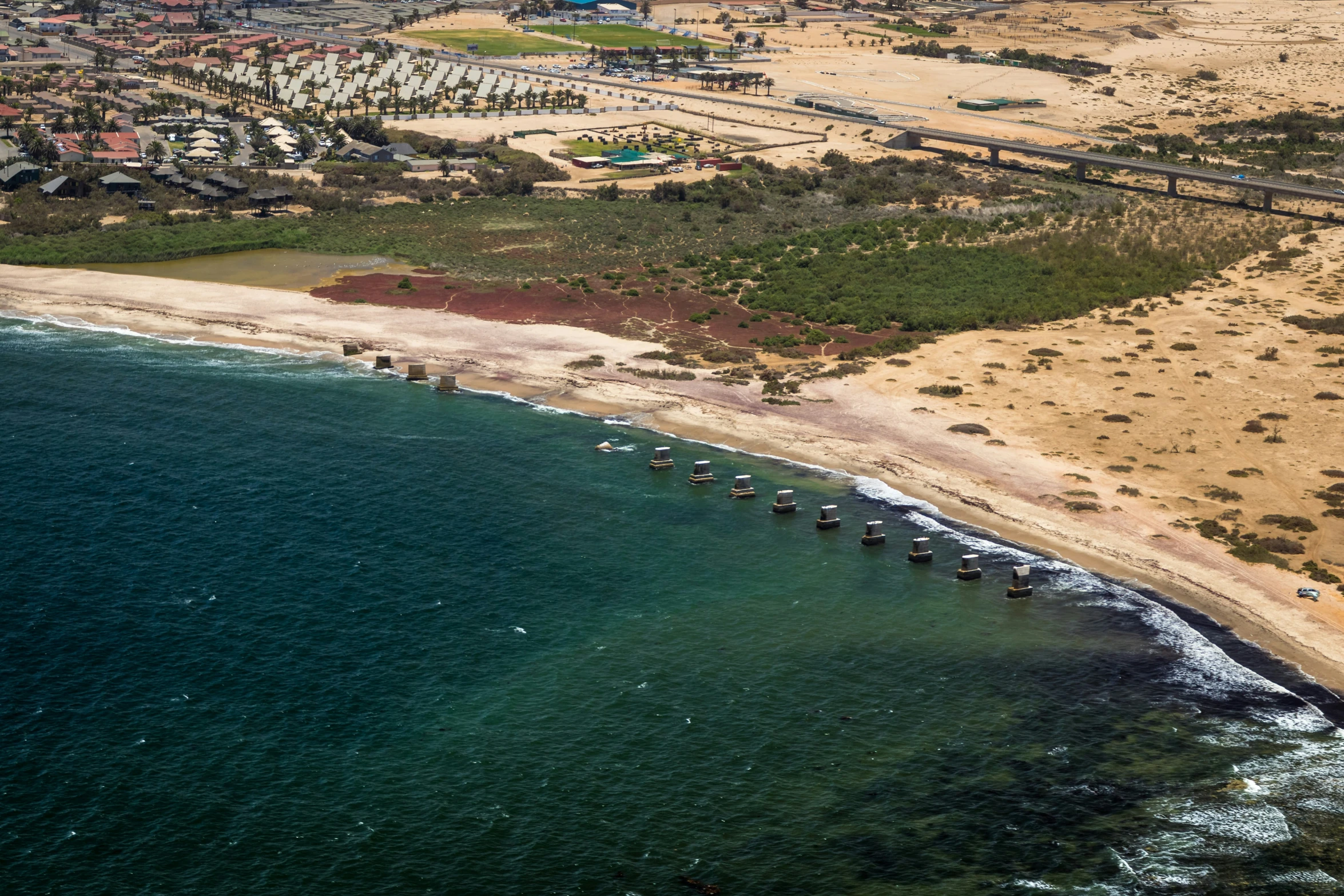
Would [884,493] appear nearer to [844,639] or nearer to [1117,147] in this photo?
[844,639]

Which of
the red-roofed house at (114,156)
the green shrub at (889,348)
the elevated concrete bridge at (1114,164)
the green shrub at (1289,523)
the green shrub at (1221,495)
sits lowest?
the green shrub at (1289,523)

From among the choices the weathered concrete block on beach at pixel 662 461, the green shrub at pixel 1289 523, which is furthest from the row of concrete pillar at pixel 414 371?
the green shrub at pixel 1289 523

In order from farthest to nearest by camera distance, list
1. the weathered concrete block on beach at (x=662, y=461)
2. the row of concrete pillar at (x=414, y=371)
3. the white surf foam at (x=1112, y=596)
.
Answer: the row of concrete pillar at (x=414, y=371) < the weathered concrete block on beach at (x=662, y=461) < the white surf foam at (x=1112, y=596)

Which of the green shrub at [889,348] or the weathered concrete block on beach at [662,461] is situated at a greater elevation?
the green shrub at [889,348]

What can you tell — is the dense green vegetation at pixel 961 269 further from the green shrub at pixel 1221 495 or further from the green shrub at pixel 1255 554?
the green shrub at pixel 1255 554

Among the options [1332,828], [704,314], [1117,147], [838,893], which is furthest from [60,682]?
[1117,147]

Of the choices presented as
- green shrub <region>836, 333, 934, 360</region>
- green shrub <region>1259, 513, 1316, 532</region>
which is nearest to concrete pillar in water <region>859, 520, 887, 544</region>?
green shrub <region>1259, 513, 1316, 532</region>
